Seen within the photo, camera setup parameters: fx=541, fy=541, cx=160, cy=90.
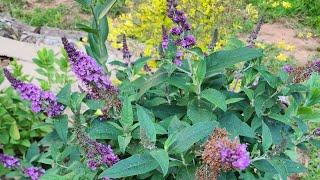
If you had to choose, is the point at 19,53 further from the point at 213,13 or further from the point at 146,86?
the point at 146,86

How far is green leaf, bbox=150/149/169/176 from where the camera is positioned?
65.8 inches

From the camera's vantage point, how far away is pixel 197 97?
2125 mm

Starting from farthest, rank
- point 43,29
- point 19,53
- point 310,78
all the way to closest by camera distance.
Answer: point 43,29, point 19,53, point 310,78

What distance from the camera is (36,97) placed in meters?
2.00

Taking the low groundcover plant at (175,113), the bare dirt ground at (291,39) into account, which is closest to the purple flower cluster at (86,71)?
the low groundcover plant at (175,113)

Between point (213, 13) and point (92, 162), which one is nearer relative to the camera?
point (92, 162)

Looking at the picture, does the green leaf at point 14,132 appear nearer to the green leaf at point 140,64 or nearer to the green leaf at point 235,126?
the green leaf at point 140,64

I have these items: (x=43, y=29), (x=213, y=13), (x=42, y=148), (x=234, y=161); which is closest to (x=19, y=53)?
(x=43, y=29)

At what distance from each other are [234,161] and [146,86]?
29.4 inches

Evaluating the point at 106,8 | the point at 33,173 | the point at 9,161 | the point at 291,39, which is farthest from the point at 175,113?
→ the point at 291,39

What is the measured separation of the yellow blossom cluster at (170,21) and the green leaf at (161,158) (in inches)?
73.7

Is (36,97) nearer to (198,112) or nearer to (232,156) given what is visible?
(198,112)

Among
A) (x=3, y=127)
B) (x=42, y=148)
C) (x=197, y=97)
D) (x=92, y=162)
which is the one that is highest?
(x=197, y=97)

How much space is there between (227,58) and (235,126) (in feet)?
0.89
